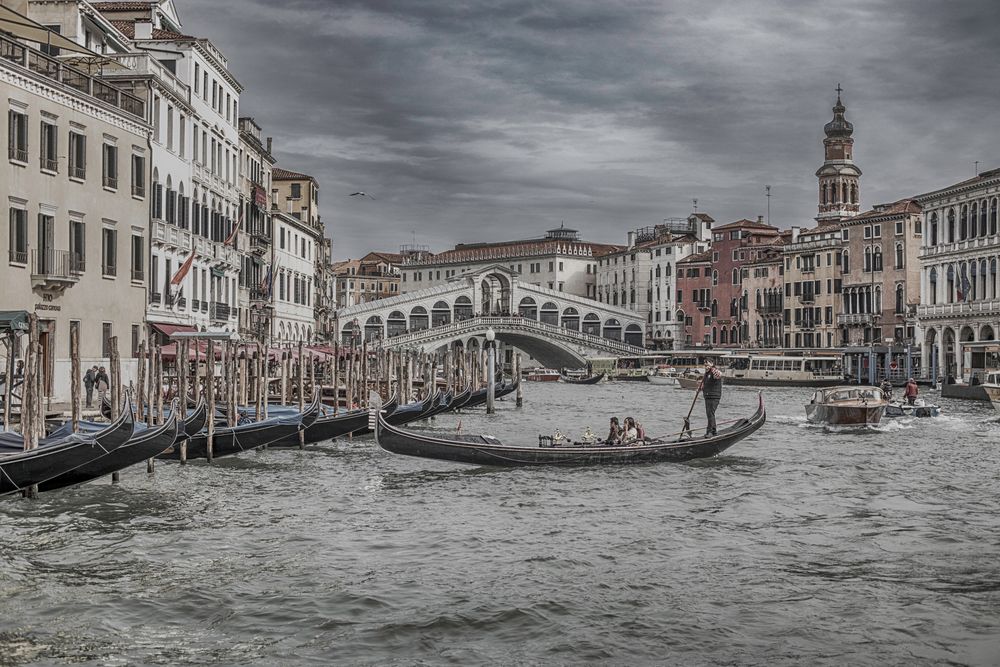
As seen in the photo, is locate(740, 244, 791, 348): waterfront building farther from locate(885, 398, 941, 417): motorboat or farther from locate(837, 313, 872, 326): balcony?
locate(885, 398, 941, 417): motorboat

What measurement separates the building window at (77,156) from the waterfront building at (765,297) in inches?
1867

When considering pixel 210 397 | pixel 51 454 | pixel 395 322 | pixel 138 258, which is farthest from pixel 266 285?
pixel 395 322

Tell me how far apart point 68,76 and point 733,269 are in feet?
173

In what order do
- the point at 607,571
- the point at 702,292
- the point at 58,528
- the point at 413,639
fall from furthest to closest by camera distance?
1. the point at 702,292
2. the point at 58,528
3. the point at 607,571
4. the point at 413,639

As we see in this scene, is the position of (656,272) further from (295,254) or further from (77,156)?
(77,156)

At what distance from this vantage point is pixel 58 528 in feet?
37.8

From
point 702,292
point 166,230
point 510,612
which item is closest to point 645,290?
point 702,292

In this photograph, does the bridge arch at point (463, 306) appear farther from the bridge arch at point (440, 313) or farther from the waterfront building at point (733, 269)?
the waterfront building at point (733, 269)

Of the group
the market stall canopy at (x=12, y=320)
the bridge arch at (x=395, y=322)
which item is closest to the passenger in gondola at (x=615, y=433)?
the market stall canopy at (x=12, y=320)

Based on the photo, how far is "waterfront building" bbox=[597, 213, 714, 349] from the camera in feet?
253

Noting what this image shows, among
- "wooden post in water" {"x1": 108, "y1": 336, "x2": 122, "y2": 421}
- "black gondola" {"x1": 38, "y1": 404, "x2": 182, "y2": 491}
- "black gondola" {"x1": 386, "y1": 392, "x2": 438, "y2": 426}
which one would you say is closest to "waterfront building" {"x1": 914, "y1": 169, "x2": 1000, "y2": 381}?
"black gondola" {"x1": 386, "y1": 392, "x2": 438, "y2": 426}

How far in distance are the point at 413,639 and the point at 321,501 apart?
600cm

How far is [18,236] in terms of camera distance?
20109 mm

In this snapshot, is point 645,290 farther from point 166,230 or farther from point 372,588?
point 372,588
